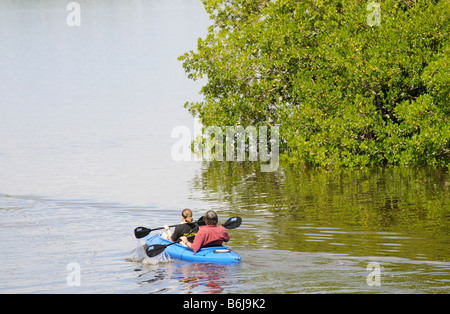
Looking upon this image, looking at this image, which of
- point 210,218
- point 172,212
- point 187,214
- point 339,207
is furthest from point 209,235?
point 339,207

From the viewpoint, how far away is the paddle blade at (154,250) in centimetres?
1786

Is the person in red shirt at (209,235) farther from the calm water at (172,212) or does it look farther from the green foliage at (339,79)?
the green foliage at (339,79)

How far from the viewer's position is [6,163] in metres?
39.5

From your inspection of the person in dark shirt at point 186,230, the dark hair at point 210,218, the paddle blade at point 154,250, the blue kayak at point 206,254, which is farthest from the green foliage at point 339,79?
the paddle blade at point 154,250

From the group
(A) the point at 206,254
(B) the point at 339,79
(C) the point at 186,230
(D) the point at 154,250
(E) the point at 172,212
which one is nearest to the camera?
(A) the point at 206,254

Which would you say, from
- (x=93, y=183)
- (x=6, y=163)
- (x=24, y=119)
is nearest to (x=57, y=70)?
(x=24, y=119)

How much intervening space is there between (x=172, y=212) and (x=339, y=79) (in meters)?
10.3

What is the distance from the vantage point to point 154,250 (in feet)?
58.7

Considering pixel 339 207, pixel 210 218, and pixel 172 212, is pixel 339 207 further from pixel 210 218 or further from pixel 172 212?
pixel 210 218

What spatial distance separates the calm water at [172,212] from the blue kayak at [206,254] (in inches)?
9.8

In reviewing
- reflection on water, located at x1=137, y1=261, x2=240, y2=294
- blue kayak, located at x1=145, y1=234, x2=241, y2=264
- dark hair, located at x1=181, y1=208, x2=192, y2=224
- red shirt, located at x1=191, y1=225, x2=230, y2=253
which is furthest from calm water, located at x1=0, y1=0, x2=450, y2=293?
dark hair, located at x1=181, y1=208, x2=192, y2=224

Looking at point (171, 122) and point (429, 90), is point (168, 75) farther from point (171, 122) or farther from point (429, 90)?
point (429, 90)

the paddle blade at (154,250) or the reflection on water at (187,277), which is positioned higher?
the paddle blade at (154,250)

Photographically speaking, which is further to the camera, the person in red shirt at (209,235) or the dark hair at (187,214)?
the dark hair at (187,214)
